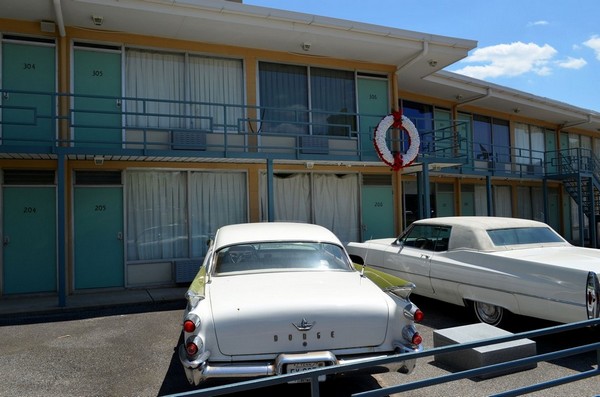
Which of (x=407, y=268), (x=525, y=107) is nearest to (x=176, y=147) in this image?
(x=407, y=268)

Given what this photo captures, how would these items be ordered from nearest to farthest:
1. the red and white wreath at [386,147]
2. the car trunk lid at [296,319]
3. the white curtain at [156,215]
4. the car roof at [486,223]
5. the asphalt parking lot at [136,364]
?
the car trunk lid at [296,319], the asphalt parking lot at [136,364], the car roof at [486,223], the white curtain at [156,215], the red and white wreath at [386,147]

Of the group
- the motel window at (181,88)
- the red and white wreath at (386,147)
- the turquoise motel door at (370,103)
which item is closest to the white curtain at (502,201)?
the turquoise motel door at (370,103)

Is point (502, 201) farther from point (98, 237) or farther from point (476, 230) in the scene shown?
point (98, 237)

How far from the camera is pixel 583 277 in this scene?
475 cm

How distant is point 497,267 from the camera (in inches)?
223

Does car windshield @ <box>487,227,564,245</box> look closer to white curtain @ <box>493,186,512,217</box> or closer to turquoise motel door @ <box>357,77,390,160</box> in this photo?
turquoise motel door @ <box>357,77,390,160</box>


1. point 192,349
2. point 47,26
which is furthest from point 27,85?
point 192,349

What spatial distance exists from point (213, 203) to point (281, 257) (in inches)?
221

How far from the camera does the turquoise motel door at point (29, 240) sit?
8641mm

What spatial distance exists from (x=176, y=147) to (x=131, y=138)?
3.16 feet

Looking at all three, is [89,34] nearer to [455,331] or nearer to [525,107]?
[455,331]

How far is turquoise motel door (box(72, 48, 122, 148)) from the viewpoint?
9102mm

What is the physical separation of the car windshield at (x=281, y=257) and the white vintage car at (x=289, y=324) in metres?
0.22

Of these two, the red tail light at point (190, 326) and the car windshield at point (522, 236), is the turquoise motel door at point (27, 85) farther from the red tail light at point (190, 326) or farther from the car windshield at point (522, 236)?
the car windshield at point (522, 236)
